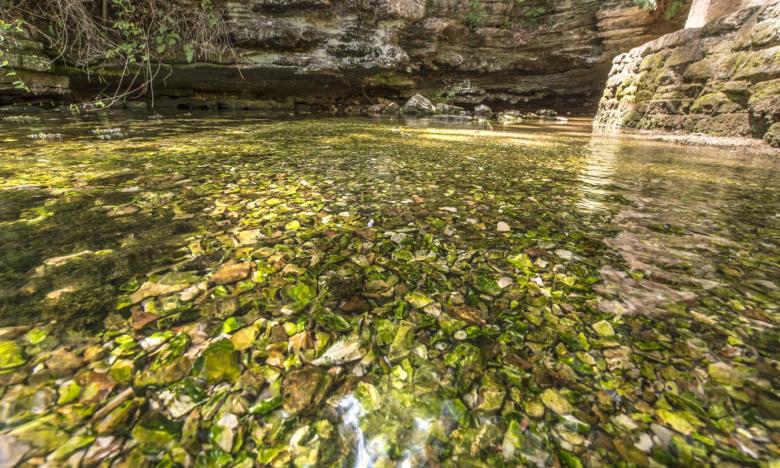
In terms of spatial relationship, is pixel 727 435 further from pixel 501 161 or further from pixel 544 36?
pixel 544 36

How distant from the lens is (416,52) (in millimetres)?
14594

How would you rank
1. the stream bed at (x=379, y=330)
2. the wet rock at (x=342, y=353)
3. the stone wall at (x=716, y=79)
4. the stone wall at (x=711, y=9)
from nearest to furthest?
the stream bed at (x=379, y=330), the wet rock at (x=342, y=353), the stone wall at (x=716, y=79), the stone wall at (x=711, y=9)

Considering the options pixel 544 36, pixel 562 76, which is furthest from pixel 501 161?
pixel 562 76

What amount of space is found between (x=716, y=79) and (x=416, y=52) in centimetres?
1117

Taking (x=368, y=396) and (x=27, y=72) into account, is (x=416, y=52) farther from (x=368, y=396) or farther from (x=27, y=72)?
(x=368, y=396)

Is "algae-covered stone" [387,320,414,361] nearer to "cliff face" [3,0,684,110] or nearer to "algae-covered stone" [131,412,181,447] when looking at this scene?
"algae-covered stone" [131,412,181,447]

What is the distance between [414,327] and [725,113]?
25.9 ft

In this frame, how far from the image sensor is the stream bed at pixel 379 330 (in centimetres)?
78

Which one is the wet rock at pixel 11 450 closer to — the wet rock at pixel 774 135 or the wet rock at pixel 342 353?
the wet rock at pixel 342 353

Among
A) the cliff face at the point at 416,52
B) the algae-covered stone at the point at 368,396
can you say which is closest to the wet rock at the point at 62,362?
the algae-covered stone at the point at 368,396

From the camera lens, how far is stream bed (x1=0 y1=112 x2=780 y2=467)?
781 millimetres

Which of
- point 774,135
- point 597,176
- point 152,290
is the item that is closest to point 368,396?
point 152,290

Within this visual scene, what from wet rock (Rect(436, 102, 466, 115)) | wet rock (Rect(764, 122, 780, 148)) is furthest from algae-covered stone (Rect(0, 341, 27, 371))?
wet rock (Rect(436, 102, 466, 115))

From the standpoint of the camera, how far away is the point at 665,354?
1.05m
